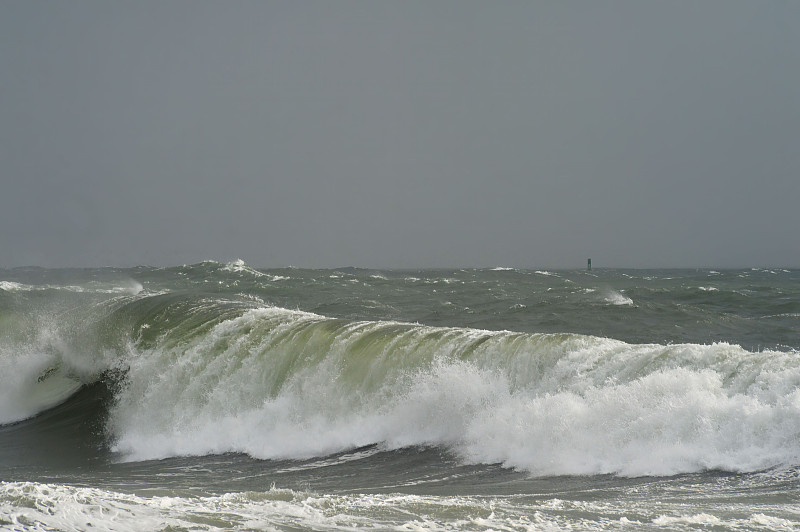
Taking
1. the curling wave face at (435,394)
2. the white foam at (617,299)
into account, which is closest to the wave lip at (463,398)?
the curling wave face at (435,394)

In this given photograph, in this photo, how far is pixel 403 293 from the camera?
1105 inches

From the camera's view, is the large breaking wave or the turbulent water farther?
the large breaking wave

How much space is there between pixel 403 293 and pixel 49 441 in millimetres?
18146

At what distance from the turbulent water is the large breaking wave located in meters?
0.03

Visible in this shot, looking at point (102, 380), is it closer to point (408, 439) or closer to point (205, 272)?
point (408, 439)

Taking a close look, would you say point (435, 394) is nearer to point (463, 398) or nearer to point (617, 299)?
point (463, 398)

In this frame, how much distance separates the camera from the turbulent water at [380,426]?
4.50 m

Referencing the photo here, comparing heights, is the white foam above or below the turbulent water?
above

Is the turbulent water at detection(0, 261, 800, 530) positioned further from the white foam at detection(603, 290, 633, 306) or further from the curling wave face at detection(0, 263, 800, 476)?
the white foam at detection(603, 290, 633, 306)

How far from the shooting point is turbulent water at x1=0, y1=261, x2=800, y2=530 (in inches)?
177

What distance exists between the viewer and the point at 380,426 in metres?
8.94

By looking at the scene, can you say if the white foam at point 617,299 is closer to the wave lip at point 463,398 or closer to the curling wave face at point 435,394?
the curling wave face at point 435,394

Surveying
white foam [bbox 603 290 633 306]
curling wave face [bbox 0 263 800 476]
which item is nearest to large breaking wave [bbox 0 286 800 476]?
curling wave face [bbox 0 263 800 476]

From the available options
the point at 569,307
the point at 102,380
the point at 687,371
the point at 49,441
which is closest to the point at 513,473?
the point at 687,371
